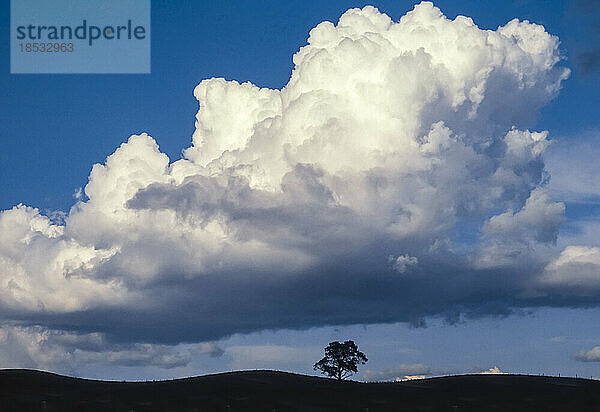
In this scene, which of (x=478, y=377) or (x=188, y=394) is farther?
(x=478, y=377)

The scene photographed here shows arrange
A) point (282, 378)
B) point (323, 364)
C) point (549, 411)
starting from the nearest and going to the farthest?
1. point (549, 411)
2. point (282, 378)
3. point (323, 364)

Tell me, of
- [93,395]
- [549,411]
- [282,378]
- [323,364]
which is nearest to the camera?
[549,411]

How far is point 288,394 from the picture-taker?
136250mm

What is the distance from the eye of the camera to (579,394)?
5423 inches

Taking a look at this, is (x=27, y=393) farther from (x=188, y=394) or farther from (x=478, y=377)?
(x=478, y=377)

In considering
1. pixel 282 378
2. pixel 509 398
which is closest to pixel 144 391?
pixel 282 378

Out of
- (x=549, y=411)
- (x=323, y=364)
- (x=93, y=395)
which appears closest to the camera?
(x=549, y=411)

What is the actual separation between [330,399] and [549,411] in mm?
35747

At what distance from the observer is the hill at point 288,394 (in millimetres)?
125062

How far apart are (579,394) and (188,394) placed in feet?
225

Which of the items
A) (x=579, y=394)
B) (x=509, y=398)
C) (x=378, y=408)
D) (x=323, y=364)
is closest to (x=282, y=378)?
(x=323, y=364)

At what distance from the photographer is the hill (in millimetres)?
125062

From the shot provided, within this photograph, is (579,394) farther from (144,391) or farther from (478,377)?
(144,391)

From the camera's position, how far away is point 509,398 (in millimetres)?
133750
